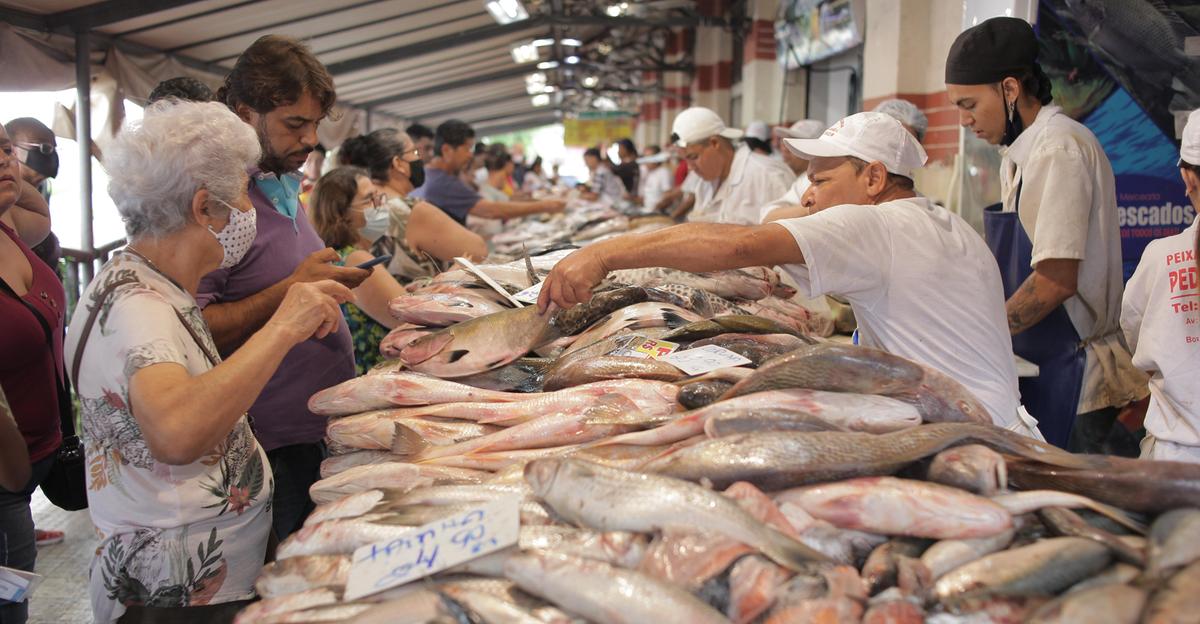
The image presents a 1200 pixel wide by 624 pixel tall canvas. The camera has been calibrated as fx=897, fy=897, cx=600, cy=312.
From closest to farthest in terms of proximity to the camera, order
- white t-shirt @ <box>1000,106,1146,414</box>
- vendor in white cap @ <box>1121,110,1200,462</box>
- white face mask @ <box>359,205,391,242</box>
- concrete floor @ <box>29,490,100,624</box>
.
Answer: vendor in white cap @ <box>1121,110,1200,462</box>
white t-shirt @ <box>1000,106,1146,414</box>
concrete floor @ <box>29,490,100,624</box>
white face mask @ <box>359,205,391,242</box>

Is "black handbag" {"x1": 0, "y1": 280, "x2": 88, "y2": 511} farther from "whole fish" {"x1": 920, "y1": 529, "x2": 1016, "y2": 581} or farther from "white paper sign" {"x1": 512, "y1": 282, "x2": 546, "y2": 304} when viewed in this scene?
"whole fish" {"x1": 920, "y1": 529, "x2": 1016, "y2": 581}

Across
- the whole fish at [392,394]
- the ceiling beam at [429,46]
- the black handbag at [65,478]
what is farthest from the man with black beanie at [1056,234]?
the ceiling beam at [429,46]

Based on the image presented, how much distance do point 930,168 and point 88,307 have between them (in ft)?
19.9

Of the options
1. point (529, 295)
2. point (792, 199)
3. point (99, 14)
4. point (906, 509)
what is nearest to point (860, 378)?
point (906, 509)

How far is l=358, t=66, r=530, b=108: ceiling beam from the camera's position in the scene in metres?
19.0

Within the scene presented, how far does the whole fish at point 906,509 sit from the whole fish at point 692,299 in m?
1.39

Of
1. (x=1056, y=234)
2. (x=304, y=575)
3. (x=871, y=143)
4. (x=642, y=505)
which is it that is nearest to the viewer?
(x=642, y=505)

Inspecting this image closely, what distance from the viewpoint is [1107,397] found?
3.39 meters

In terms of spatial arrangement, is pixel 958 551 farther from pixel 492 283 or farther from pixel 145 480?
pixel 492 283

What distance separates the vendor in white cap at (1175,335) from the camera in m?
2.76

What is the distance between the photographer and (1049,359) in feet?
11.5

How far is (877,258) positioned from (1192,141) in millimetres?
1150

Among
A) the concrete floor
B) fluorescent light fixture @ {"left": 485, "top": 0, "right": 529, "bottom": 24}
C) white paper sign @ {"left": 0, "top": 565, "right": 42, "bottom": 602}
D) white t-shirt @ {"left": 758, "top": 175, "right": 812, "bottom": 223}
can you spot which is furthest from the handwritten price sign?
fluorescent light fixture @ {"left": 485, "top": 0, "right": 529, "bottom": 24}

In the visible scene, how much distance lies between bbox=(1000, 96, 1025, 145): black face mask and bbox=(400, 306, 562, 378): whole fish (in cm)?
206
